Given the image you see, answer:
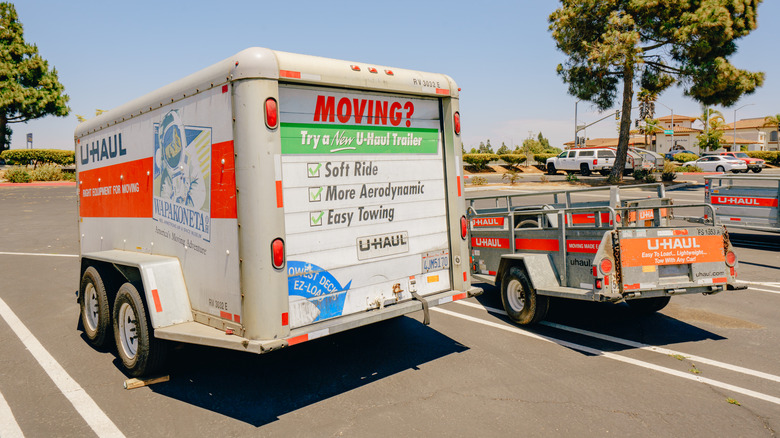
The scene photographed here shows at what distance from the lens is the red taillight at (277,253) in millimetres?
4488

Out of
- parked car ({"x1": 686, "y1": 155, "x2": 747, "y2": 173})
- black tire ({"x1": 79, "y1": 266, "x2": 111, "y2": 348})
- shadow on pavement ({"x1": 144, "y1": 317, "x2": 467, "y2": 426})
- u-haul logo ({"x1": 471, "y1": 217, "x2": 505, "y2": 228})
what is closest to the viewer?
shadow on pavement ({"x1": 144, "y1": 317, "x2": 467, "y2": 426})

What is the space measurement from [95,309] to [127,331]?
133cm

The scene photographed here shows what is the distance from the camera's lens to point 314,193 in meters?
4.93

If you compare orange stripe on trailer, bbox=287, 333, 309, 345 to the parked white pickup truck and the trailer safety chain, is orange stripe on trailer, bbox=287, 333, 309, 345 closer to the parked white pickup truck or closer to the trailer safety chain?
the trailer safety chain

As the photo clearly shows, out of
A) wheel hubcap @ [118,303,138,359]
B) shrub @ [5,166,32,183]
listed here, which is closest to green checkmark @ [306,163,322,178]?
wheel hubcap @ [118,303,138,359]

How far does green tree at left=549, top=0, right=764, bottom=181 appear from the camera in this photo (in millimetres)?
27641

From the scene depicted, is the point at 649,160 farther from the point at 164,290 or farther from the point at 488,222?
the point at 164,290

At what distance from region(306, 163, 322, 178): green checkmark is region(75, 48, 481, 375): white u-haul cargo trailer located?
0.05 ft

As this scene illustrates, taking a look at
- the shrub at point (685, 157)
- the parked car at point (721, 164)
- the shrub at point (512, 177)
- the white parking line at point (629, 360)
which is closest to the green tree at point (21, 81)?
the shrub at point (512, 177)

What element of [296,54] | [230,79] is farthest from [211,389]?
[296,54]

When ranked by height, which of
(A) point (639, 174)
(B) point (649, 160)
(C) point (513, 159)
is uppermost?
(C) point (513, 159)

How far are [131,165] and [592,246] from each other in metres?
5.43

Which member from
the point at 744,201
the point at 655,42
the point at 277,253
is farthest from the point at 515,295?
the point at 655,42

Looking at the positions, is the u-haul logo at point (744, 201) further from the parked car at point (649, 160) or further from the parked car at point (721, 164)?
the parked car at point (721, 164)
